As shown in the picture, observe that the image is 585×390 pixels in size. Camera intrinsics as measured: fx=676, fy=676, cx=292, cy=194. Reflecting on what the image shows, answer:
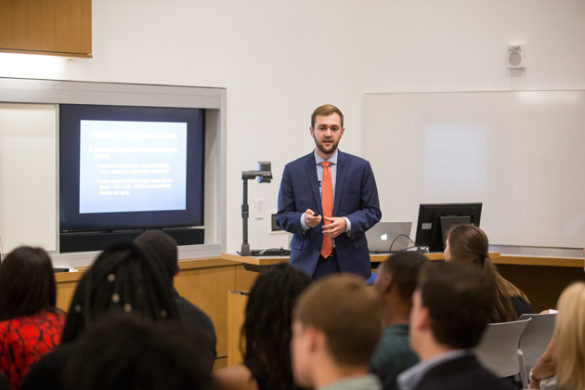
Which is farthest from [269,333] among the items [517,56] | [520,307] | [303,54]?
[517,56]

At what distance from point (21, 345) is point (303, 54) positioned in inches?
175

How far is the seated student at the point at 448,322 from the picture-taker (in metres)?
1.70

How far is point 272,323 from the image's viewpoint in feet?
6.44

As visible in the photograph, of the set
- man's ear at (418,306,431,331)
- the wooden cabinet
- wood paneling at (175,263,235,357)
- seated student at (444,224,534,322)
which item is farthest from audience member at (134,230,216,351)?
wood paneling at (175,263,235,357)

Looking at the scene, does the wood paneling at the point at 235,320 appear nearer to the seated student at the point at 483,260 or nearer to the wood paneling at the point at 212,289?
the wood paneling at the point at 212,289

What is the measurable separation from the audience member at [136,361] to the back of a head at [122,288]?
60 centimetres

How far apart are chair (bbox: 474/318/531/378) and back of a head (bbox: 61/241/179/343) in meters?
1.94

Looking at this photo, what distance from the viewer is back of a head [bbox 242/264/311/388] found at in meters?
1.92

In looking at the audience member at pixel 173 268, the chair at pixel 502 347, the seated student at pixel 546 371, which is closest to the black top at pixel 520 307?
the chair at pixel 502 347

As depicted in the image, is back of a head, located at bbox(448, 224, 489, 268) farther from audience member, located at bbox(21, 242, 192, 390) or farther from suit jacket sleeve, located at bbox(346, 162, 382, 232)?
audience member, located at bbox(21, 242, 192, 390)

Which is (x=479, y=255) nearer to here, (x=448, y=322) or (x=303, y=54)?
(x=448, y=322)

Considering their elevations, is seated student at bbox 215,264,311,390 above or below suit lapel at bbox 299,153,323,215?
below

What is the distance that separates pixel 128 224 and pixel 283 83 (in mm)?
1873

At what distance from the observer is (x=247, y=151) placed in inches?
235
